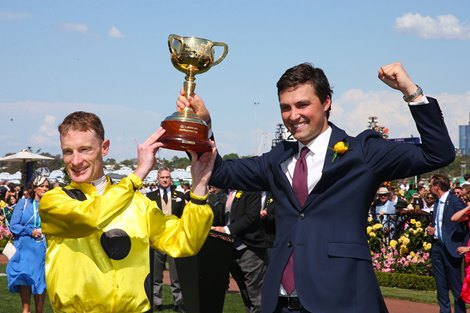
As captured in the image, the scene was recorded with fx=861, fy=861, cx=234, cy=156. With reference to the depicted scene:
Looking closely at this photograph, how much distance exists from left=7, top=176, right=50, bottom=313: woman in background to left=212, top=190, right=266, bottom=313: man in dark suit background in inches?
94.0

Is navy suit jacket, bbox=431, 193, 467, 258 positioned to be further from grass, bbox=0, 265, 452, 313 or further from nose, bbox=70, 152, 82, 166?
nose, bbox=70, 152, 82, 166

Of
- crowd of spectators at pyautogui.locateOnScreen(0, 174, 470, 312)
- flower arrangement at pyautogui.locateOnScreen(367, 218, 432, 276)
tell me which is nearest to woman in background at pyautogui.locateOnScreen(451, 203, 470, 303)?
crowd of spectators at pyautogui.locateOnScreen(0, 174, 470, 312)

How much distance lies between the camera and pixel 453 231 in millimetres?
11844

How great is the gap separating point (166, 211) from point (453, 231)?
4230 mm

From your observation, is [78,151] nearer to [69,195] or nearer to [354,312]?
[69,195]

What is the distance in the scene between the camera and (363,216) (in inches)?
174

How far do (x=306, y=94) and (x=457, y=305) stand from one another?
7648mm

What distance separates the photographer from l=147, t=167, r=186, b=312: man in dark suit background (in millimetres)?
12586

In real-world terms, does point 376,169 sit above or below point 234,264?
above

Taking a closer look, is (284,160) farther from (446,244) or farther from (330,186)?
(446,244)

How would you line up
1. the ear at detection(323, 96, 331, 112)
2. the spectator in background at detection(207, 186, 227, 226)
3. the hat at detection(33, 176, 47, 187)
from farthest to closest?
the spectator in background at detection(207, 186, 227, 226)
the hat at detection(33, 176, 47, 187)
the ear at detection(323, 96, 331, 112)

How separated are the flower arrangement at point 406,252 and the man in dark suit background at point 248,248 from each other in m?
5.77

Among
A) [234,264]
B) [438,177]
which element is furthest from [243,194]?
[438,177]

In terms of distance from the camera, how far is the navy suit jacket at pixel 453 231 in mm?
11766
